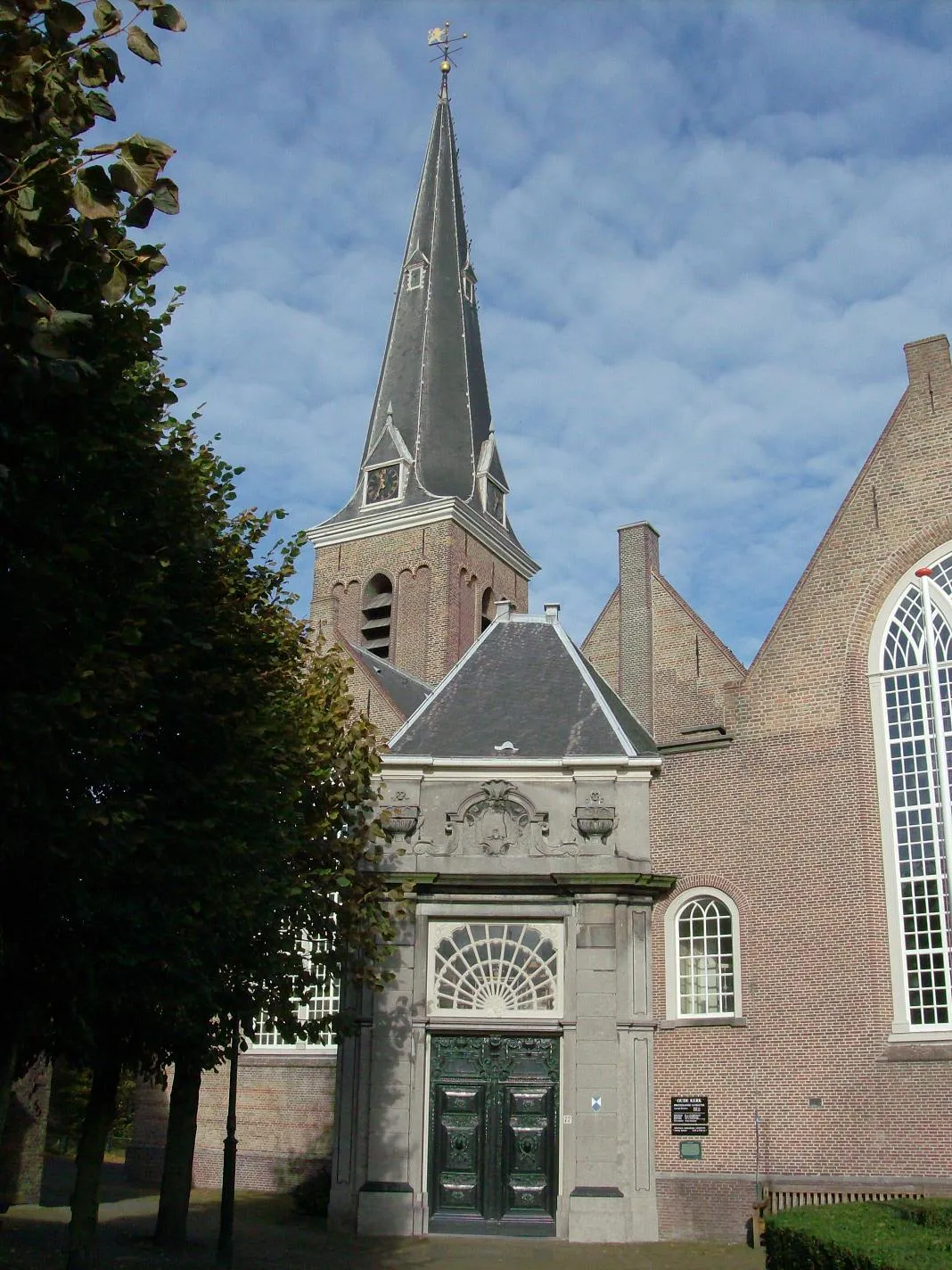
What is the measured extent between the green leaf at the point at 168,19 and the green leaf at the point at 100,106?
1.86ft

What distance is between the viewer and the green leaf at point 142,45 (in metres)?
6.02

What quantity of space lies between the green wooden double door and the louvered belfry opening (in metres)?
24.9

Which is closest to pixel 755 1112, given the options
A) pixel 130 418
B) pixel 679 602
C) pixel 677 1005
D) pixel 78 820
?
pixel 677 1005

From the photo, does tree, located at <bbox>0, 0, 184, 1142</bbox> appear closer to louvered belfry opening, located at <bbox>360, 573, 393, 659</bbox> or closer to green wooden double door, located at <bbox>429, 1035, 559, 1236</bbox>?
green wooden double door, located at <bbox>429, 1035, 559, 1236</bbox>

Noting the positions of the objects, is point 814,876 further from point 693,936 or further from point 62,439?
point 62,439

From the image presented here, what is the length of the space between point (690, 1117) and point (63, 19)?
18.2 m

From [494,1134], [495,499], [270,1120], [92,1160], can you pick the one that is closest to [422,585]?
[495,499]

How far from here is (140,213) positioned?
634 cm

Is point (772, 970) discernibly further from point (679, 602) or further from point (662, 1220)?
point (679, 602)

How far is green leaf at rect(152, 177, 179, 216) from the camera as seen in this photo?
20.9ft

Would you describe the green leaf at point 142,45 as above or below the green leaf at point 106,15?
below

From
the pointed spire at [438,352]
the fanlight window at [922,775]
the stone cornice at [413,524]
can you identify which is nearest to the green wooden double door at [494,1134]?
the fanlight window at [922,775]

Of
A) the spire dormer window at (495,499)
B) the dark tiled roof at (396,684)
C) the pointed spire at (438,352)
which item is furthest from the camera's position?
the spire dormer window at (495,499)

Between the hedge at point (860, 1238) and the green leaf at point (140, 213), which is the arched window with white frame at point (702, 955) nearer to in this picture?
the hedge at point (860, 1238)
